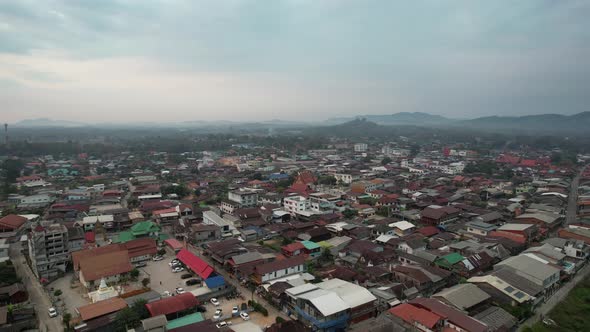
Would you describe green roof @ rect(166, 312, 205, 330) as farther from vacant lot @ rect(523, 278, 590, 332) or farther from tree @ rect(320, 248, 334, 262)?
vacant lot @ rect(523, 278, 590, 332)

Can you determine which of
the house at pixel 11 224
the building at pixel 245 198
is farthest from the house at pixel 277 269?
the house at pixel 11 224

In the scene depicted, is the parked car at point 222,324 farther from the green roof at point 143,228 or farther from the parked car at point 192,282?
the green roof at point 143,228

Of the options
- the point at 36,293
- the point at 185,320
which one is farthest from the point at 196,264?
the point at 36,293

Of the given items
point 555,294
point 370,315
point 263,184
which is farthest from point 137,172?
point 555,294

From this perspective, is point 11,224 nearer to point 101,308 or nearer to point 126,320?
point 101,308

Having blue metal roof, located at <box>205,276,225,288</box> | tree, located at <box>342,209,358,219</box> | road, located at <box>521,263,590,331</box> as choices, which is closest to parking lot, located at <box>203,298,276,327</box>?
blue metal roof, located at <box>205,276,225,288</box>
